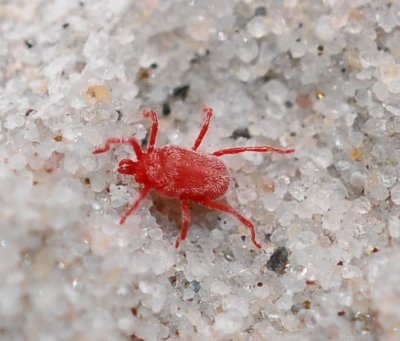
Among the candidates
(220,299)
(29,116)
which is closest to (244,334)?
(220,299)

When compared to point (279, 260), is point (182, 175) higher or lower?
higher

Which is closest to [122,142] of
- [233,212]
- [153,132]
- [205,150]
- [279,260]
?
[153,132]

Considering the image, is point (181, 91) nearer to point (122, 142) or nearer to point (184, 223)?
point (122, 142)

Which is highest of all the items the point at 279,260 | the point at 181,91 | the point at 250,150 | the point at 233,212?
the point at 181,91

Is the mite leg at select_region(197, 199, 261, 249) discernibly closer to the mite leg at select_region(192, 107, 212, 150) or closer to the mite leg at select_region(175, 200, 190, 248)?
the mite leg at select_region(175, 200, 190, 248)

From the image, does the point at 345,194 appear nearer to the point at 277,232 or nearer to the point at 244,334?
the point at 277,232

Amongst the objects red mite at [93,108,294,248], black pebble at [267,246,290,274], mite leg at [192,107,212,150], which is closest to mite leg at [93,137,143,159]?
red mite at [93,108,294,248]

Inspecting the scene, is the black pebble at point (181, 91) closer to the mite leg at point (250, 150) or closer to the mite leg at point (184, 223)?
the mite leg at point (250, 150)

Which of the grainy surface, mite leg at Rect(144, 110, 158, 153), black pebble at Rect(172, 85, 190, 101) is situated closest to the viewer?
the grainy surface
